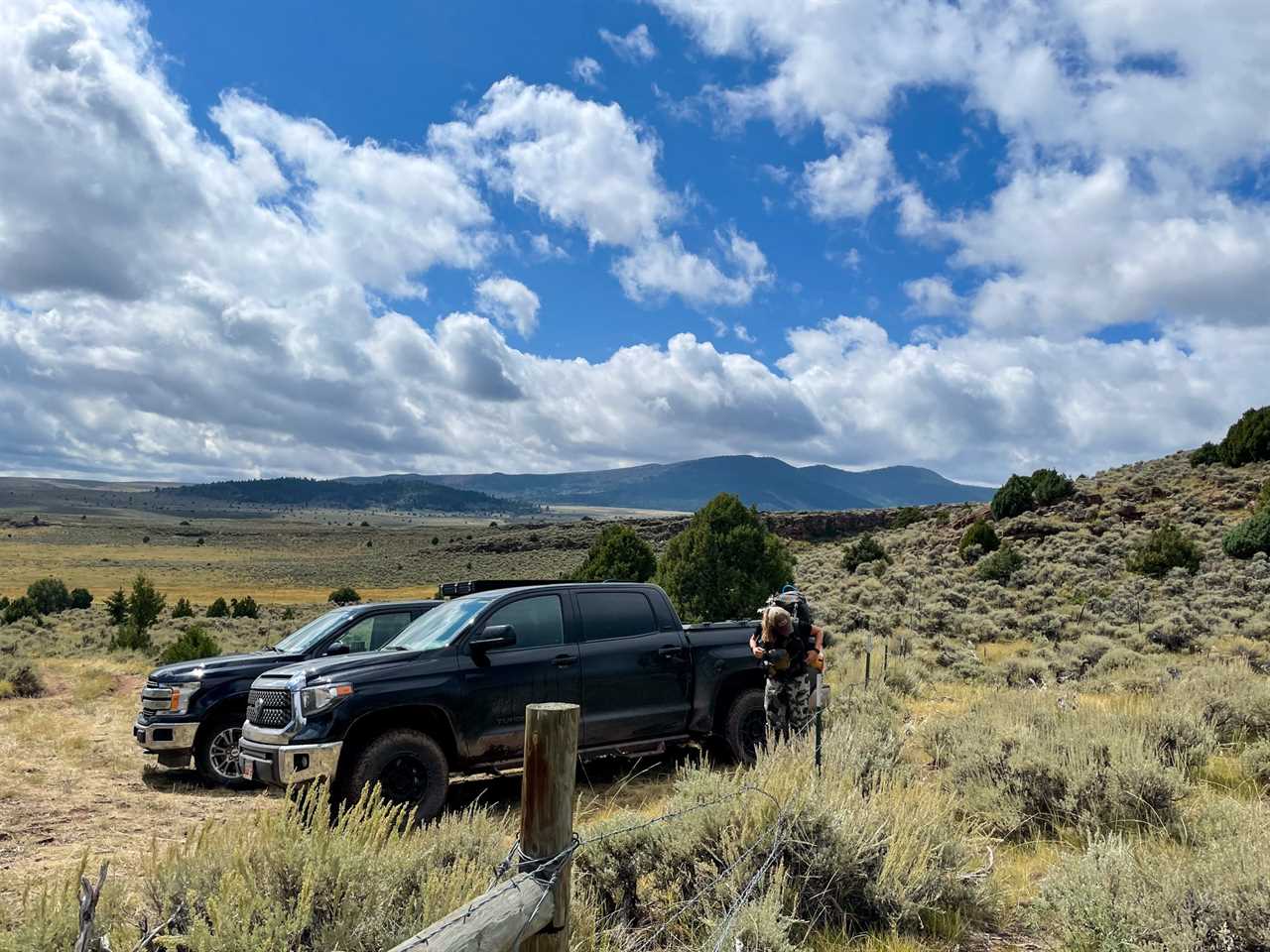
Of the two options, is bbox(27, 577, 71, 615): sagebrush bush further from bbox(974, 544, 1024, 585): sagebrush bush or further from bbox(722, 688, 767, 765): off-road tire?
bbox(722, 688, 767, 765): off-road tire

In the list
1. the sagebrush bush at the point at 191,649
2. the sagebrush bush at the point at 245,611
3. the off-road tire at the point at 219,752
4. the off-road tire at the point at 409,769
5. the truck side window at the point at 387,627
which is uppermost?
the truck side window at the point at 387,627

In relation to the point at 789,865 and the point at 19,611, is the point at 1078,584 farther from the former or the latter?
the point at 19,611

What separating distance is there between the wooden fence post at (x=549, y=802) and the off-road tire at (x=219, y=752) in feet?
22.8

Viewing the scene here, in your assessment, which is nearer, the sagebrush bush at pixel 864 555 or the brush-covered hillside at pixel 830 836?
the brush-covered hillside at pixel 830 836

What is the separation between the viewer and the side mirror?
685 cm

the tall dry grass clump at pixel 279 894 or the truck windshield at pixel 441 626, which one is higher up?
the truck windshield at pixel 441 626

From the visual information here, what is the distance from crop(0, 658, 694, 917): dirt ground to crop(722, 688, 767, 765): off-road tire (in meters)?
0.81

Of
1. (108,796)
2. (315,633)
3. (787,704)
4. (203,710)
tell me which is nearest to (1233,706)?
(787,704)

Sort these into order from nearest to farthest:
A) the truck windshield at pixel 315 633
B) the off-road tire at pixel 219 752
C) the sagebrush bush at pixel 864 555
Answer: the off-road tire at pixel 219 752 < the truck windshield at pixel 315 633 < the sagebrush bush at pixel 864 555

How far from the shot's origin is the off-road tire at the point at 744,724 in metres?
→ 8.18

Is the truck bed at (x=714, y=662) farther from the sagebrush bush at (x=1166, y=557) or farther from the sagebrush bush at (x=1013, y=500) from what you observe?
the sagebrush bush at (x=1013, y=500)

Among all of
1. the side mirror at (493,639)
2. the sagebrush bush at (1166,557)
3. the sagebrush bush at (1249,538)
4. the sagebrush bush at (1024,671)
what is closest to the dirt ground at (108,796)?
the side mirror at (493,639)

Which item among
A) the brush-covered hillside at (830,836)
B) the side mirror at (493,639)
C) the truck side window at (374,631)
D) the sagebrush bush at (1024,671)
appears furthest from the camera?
the sagebrush bush at (1024,671)

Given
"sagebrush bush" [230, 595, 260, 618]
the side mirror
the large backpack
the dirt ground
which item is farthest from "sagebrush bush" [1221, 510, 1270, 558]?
"sagebrush bush" [230, 595, 260, 618]
